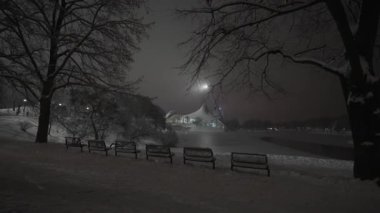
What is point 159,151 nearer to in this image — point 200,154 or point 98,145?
point 200,154

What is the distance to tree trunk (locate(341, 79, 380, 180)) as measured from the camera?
9141 millimetres

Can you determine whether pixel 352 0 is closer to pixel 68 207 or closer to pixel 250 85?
pixel 250 85

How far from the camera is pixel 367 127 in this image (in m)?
9.27

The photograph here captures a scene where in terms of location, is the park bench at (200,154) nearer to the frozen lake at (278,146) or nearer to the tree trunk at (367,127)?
the tree trunk at (367,127)

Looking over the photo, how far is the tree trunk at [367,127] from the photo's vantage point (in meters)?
9.14

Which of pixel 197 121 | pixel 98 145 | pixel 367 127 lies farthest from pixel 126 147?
pixel 197 121

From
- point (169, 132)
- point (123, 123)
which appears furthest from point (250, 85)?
point (169, 132)

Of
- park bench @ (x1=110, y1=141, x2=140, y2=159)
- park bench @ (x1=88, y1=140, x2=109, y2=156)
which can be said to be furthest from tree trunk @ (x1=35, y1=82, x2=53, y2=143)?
park bench @ (x1=110, y1=141, x2=140, y2=159)

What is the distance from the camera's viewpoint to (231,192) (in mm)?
7273

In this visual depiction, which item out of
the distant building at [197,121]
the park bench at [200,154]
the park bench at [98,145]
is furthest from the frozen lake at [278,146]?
the distant building at [197,121]

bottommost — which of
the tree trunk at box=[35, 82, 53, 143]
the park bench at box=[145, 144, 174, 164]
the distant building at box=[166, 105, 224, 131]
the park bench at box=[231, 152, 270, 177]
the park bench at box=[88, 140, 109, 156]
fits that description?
the park bench at box=[231, 152, 270, 177]

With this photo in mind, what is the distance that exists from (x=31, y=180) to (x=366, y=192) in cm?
789

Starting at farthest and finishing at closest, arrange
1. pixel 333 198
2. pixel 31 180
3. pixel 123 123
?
pixel 123 123
pixel 31 180
pixel 333 198

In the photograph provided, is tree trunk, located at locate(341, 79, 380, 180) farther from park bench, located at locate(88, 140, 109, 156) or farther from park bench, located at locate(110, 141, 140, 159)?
park bench, located at locate(88, 140, 109, 156)
